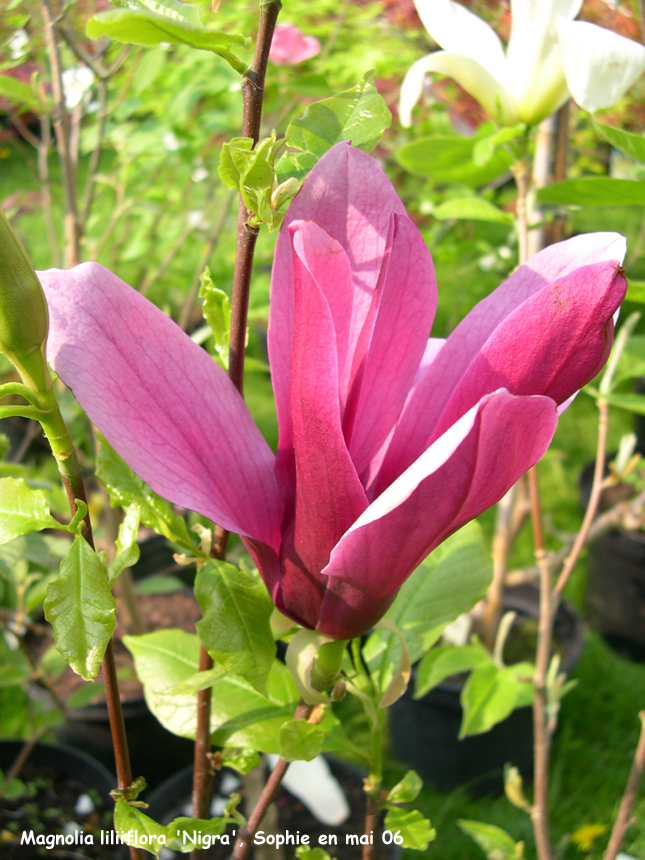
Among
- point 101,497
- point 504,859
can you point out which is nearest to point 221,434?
point 504,859

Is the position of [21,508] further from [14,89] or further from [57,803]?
[57,803]

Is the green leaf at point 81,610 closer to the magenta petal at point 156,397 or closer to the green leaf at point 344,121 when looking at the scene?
the magenta petal at point 156,397

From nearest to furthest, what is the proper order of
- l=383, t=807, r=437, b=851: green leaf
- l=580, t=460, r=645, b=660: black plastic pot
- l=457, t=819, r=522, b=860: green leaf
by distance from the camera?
l=383, t=807, r=437, b=851: green leaf → l=457, t=819, r=522, b=860: green leaf → l=580, t=460, r=645, b=660: black plastic pot

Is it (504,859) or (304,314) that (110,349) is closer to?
(304,314)

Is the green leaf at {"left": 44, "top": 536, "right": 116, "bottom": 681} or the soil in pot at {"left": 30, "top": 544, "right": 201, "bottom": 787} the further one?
the soil in pot at {"left": 30, "top": 544, "right": 201, "bottom": 787}

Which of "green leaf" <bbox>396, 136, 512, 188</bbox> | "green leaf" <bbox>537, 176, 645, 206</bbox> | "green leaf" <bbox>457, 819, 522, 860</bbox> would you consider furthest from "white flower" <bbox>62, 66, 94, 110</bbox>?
"green leaf" <bbox>457, 819, 522, 860</bbox>

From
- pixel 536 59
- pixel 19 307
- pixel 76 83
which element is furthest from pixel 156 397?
pixel 76 83

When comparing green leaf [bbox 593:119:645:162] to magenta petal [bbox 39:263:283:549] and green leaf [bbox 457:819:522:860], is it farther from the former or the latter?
green leaf [bbox 457:819:522:860]
